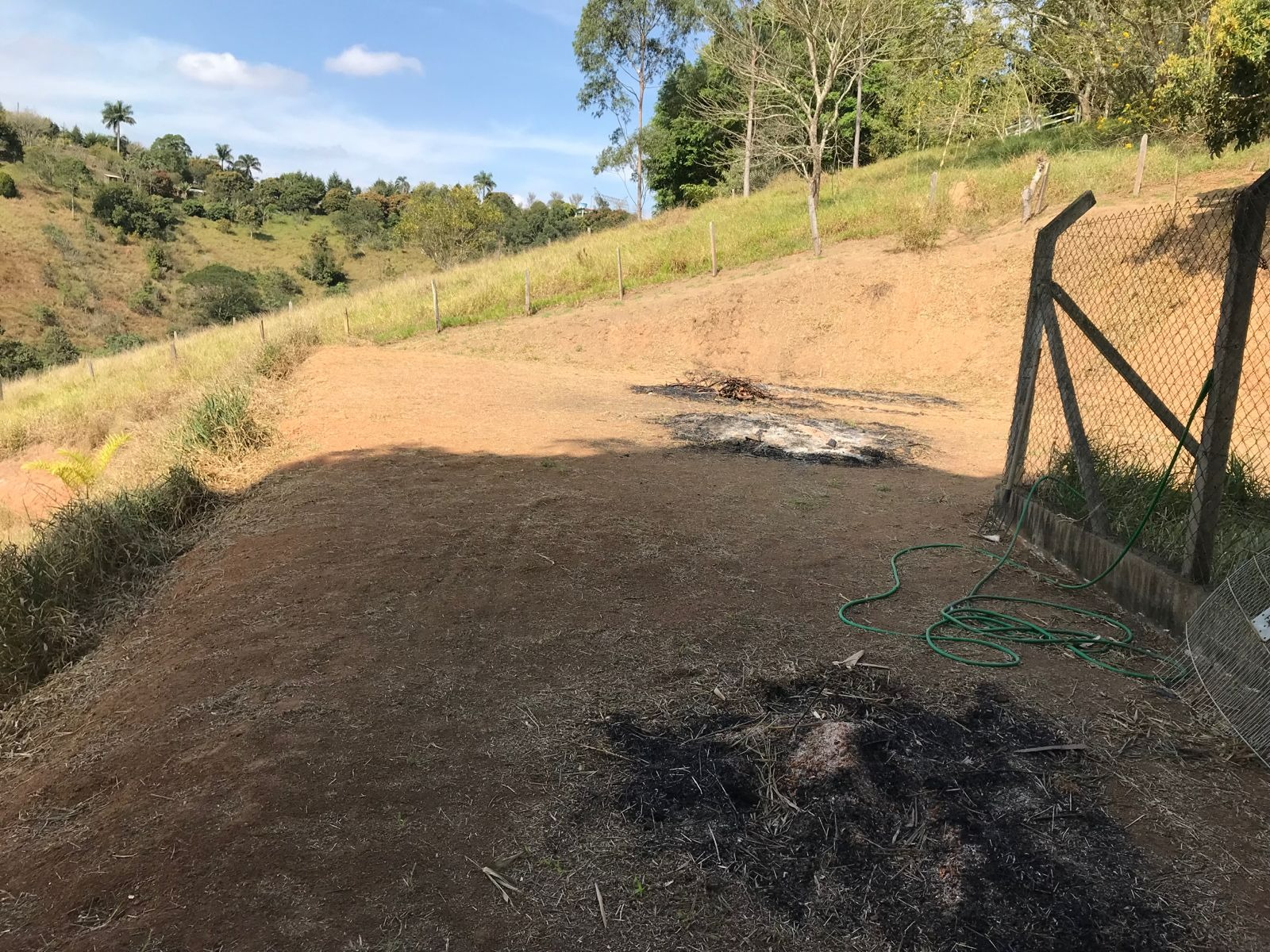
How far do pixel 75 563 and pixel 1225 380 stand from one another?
682 cm

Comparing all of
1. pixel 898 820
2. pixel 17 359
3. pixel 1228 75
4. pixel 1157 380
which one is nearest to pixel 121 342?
pixel 17 359

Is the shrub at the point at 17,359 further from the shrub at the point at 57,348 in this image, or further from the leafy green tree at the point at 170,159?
the leafy green tree at the point at 170,159

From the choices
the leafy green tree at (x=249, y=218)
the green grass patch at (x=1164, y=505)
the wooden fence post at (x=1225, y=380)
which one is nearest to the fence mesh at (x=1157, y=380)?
the green grass patch at (x=1164, y=505)

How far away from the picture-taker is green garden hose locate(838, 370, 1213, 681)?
11.0 feet

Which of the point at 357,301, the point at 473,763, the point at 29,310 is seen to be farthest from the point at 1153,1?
the point at 29,310

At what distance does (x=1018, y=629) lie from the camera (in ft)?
12.0

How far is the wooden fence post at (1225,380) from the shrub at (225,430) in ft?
24.7

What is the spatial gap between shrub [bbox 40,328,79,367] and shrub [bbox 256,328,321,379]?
30390mm

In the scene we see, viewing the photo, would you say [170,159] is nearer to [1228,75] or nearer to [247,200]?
[247,200]

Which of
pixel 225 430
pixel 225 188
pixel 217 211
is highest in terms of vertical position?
pixel 225 188

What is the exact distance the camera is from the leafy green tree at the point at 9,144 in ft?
181

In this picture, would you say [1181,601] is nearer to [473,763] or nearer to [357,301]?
[473,763]

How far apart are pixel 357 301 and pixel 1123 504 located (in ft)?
74.6

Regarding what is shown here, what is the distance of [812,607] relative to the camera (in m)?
3.93
